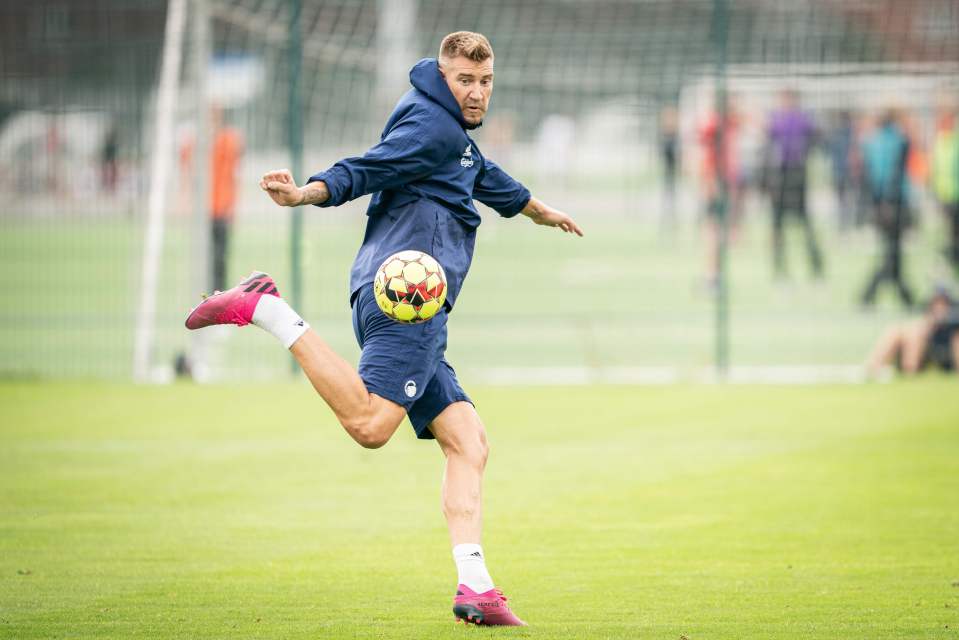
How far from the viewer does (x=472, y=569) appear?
5.93 m

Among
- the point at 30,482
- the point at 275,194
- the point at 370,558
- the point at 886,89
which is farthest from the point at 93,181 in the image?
the point at 275,194

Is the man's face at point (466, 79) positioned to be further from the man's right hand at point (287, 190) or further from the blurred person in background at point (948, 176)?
the blurred person in background at point (948, 176)

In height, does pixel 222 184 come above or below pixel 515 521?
above

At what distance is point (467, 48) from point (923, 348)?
10.4 m

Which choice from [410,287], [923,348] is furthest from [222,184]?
[410,287]

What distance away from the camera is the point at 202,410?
44.1ft

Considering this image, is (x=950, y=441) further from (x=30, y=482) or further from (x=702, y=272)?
(x=702, y=272)

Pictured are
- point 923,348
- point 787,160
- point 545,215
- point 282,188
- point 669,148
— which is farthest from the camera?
point 787,160

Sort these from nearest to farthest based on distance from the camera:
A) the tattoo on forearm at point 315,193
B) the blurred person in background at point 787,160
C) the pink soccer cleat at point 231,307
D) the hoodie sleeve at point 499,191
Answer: the tattoo on forearm at point 315,193, the pink soccer cleat at point 231,307, the hoodie sleeve at point 499,191, the blurred person in background at point 787,160

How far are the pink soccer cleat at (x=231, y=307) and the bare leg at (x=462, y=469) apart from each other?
2.96 ft

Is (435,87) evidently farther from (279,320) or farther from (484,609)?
(484,609)

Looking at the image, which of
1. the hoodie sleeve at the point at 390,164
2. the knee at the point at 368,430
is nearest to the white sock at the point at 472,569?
the knee at the point at 368,430

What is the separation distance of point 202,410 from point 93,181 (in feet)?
13.4

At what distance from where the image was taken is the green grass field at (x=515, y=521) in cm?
605
